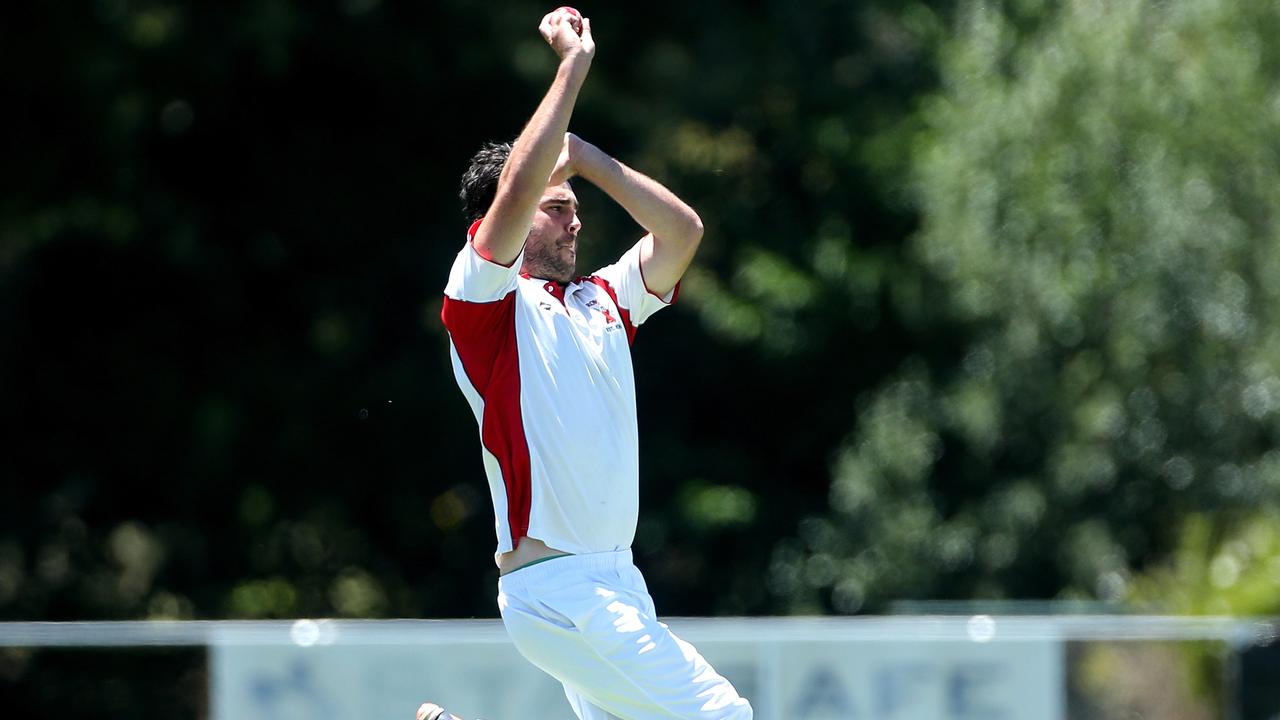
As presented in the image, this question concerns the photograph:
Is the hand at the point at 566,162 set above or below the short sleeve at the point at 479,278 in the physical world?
above

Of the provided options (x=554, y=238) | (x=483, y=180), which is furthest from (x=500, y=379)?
(x=483, y=180)

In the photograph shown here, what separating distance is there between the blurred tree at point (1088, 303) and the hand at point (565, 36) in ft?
34.8

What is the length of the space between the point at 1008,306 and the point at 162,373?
901 centimetres

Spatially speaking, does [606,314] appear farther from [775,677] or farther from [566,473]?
[775,677]

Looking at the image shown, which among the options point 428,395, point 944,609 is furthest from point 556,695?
point 428,395

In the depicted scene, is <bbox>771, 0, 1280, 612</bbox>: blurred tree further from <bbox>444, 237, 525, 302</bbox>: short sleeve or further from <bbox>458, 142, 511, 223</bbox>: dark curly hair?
<bbox>444, 237, 525, 302</bbox>: short sleeve

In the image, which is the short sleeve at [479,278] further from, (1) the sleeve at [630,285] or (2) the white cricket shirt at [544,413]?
(1) the sleeve at [630,285]

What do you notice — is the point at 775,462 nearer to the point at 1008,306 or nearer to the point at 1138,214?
the point at 1008,306

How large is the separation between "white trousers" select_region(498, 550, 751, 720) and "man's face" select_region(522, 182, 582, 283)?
0.71 m

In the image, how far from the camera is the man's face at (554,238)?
457 cm

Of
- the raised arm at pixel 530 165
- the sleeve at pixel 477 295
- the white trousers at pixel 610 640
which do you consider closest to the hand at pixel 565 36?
the raised arm at pixel 530 165

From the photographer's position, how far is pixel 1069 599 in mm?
15086

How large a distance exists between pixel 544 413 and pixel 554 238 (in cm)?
46

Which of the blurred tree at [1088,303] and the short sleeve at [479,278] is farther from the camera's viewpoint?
the blurred tree at [1088,303]
